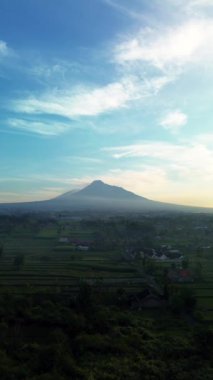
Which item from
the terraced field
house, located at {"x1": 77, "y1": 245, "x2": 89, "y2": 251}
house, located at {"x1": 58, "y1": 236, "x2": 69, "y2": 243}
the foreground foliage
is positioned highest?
house, located at {"x1": 58, "y1": 236, "x2": 69, "y2": 243}

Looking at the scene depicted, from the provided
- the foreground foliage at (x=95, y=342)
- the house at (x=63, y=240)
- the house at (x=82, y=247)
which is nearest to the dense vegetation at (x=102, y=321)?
the foreground foliage at (x=95, y=342)

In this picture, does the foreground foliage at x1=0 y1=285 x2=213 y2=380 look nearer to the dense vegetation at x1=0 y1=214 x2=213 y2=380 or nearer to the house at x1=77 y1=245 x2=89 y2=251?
the dense vegetation at x1=0 y1=214 x2=213 y2=380

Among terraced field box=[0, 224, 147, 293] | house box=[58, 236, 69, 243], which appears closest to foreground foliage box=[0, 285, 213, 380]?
terraced field box=[0, 224, 147, 293]

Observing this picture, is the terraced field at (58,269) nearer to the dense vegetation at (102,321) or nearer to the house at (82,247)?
the dense vegetation at (102,321)

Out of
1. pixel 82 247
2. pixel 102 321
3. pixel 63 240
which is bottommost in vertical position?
pixel 102 321

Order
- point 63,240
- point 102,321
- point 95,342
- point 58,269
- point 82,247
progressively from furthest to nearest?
point 63,240
point 82,247
point 58,269
point 102,321
point 95,342

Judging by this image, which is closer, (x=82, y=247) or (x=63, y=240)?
(x=82, y=247)

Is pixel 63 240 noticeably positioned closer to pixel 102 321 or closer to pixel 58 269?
pixel 58 269

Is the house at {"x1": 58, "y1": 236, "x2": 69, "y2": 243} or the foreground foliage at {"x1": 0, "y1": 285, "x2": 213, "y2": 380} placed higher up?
the house at {"x1": 58, "y1": 236, "x2": 69, "y2": 243}

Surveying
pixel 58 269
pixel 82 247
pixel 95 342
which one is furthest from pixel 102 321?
pixel 82 247

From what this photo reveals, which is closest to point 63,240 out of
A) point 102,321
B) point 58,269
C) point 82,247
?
point 82,247

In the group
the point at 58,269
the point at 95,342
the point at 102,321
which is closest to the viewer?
the point at 95,342

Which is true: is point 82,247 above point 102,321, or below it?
above
